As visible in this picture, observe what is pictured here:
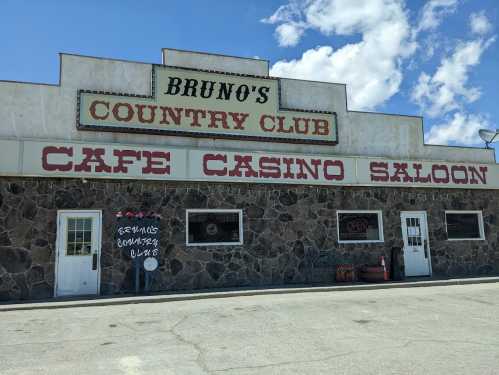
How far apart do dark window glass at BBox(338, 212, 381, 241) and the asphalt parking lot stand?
4734mm

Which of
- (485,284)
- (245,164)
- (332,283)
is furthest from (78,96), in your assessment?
(485,284)

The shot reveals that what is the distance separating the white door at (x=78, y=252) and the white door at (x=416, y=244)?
10.9m

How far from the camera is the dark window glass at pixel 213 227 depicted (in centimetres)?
1480

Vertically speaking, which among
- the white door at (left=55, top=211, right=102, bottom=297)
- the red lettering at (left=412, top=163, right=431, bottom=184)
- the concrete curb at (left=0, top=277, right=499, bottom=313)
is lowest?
the concrete curb at (left=0, top=277, right=499, bottom=313)

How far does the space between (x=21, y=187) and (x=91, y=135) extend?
2507 millimetres

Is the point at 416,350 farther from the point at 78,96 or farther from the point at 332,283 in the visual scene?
the point at 78,96

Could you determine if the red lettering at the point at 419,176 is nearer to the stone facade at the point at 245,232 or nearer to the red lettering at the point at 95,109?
the stone facade at the point at 245,232

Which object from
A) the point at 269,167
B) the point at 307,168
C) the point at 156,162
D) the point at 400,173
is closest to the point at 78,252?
the point at 156,162

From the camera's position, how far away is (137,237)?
45.3 feet

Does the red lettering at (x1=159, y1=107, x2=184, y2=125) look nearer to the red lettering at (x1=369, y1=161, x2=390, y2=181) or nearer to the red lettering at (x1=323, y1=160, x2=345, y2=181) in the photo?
the red lettering at (x1=323, y1=160, x2=345, y2=181)

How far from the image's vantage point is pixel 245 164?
1519 centimetres

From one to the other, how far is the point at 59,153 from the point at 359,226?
10.3 meters

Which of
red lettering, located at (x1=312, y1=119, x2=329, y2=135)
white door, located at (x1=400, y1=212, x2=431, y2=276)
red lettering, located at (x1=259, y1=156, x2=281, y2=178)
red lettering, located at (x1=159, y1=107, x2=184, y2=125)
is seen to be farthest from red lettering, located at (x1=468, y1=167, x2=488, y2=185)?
red lettering, located at (x1=159, y1=107, x2=184, y2=125)

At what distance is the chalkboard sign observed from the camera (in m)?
13.8
